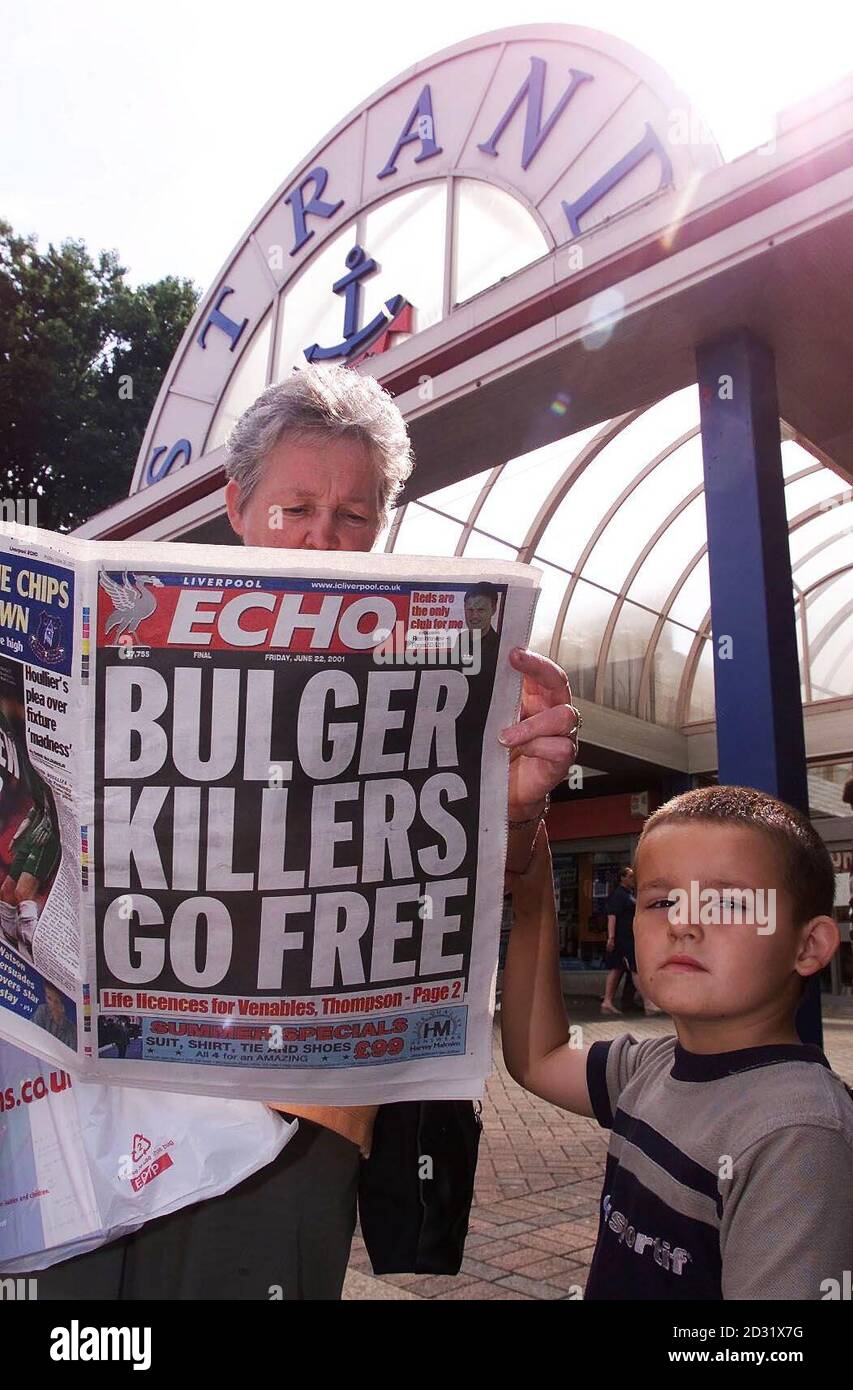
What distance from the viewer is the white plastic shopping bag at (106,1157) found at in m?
1.05

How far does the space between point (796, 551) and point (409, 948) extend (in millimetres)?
11495

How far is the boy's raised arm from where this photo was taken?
→ 1.42 metres

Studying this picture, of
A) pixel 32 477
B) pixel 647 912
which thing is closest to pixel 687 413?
pixel 647 912

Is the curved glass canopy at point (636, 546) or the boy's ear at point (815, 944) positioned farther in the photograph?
the curved glass canopy at point (636, 546)

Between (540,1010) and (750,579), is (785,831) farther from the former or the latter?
(750,579)

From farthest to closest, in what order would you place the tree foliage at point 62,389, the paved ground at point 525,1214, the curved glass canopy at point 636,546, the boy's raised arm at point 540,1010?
the tree foliage at point 62,389 → the curved glass canopy at point 636,546 → the paved ground at point 525,1214 → the boy's raised arm at point 540,1010

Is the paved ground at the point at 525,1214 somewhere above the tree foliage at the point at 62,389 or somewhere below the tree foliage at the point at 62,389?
below

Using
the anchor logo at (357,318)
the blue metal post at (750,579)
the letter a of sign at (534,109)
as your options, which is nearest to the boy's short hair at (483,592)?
the blue metal post at (750,579)

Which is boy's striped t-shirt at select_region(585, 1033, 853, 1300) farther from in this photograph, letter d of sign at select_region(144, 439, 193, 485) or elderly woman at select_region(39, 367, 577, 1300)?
letter d of sign at select_region(144, 439, 193, 485)

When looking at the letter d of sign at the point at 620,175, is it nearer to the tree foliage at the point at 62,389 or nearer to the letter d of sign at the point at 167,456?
the letter d of sign at the point at 167,456

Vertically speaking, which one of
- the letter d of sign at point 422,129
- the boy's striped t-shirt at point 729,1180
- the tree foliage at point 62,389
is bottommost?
the boy's striped t-shirt at point 729,1180

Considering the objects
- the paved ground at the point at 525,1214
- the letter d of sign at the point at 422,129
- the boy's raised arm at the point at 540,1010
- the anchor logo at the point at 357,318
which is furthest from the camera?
the anchor logo at the point at 357,318

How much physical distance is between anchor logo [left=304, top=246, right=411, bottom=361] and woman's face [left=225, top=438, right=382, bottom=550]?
5736mm

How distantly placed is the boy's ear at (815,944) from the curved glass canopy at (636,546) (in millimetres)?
6608
